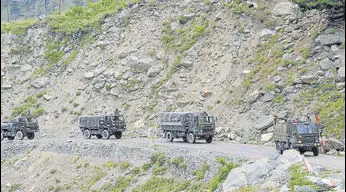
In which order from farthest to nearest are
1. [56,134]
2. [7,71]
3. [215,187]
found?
[7,71]
[56,134]
[215,187]

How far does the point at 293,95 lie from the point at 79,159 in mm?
15226

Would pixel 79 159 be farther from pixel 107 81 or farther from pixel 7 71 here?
pixel 7 71

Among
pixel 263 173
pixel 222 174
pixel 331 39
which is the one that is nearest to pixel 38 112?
pixel 331 39

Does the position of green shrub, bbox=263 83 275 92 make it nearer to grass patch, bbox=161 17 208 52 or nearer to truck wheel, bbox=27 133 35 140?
grass patch, bbox=161 17 208 52

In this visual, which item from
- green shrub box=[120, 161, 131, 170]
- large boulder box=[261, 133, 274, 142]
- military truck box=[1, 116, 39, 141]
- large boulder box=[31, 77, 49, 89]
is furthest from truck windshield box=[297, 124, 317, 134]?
large boulder box=[31, 77, 49, 89]

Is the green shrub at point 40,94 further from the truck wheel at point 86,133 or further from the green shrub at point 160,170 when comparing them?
the green shrub at point 160,170

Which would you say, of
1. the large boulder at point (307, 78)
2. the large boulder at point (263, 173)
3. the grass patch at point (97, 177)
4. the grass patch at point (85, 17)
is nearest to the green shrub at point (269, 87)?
the large boulder at point (307, 78)

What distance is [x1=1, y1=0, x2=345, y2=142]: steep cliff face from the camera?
1706 inches

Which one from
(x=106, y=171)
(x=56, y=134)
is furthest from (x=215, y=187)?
(x=56, y=134)

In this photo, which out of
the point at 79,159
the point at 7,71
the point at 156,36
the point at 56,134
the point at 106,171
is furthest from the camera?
the point at 7,71

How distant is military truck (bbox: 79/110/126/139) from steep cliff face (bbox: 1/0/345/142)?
7.58 ft

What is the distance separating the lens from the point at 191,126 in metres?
42.0

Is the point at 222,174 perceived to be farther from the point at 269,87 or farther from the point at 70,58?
the point at 70,58

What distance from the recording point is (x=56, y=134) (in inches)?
2157
